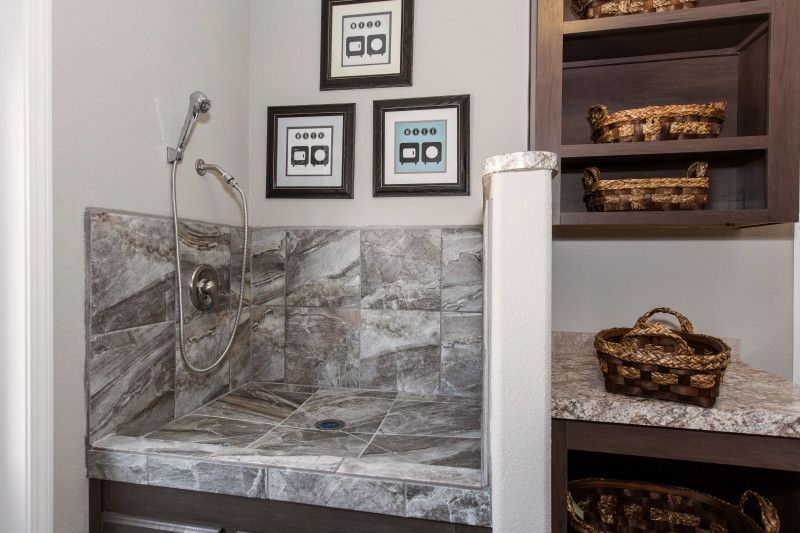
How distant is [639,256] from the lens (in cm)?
161

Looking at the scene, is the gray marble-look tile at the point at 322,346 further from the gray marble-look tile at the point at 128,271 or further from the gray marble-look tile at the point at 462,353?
the gray marble-look tile at the point at 128,271

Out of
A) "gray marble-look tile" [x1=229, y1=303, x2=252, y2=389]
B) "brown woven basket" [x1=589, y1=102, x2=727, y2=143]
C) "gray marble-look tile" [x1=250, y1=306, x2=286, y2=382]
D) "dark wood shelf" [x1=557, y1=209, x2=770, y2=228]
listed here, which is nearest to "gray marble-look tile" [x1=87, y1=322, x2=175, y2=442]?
"gray marble-look tile" [x1=229, y1=303, x2=252, y2=389]

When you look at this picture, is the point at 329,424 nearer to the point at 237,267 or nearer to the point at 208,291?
the point at 208,291

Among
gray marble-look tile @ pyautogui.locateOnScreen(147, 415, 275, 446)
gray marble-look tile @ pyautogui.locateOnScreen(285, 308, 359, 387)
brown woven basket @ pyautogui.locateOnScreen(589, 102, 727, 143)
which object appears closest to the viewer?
gray marble-look tile @ pyautogui.locateOnScreen(147, 415, 275, 446)

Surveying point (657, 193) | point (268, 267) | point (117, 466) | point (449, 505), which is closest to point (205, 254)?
point (268, 267)

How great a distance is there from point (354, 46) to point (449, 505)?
1610 millimetres

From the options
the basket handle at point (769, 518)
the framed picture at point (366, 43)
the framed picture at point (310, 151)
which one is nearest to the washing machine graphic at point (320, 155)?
the framed picture at point (310, 151)

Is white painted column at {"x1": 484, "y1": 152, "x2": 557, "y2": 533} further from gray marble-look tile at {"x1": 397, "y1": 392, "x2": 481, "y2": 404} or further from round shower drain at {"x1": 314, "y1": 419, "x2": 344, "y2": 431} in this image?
gray marble-look tile at {"x1": 397, "y1": 392, "x2": 481, "y2": 404}

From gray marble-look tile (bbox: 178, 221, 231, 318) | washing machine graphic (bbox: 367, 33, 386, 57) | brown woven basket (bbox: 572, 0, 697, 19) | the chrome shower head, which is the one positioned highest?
washing machine graphic (bbox: 367, 33, 386, 57)

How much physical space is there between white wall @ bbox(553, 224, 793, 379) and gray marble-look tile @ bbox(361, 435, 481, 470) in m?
0.71

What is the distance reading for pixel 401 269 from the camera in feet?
5.58

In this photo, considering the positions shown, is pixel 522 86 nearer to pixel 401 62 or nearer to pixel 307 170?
pixel 401 62

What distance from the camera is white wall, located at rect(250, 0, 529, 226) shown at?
1.64 meters

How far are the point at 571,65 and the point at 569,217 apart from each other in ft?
2.01
